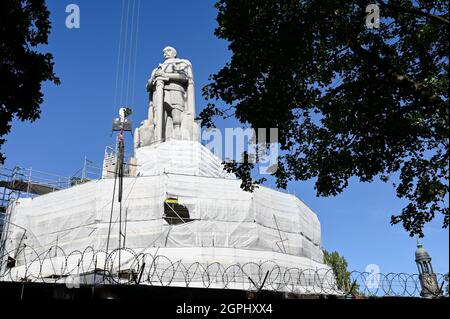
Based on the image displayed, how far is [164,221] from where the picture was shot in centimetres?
2345

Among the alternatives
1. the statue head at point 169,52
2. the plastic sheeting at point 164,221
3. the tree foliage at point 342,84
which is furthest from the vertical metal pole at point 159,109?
the tree foliage at point 342,84

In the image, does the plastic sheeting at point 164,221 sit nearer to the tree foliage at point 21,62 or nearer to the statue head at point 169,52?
the statue head at point 169,52

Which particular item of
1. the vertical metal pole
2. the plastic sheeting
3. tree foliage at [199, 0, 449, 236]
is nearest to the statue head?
the vertical metal pole

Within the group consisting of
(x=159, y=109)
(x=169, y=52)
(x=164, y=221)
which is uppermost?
(x=169, y=52)

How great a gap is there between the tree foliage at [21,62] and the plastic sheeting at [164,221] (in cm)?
1262

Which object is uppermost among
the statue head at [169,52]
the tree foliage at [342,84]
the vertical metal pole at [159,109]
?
the statue head at [169,52]

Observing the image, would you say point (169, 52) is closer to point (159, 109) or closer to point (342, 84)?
point (159, 109)

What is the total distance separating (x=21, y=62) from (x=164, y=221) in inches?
559

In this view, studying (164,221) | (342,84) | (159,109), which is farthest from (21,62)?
(159,109)

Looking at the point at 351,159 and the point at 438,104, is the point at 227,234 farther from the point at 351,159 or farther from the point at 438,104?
the point at 438,104

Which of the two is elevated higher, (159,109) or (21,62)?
(159,109)

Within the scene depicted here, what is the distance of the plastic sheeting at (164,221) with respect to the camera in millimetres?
23000

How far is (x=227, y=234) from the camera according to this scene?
2348 centimetres
